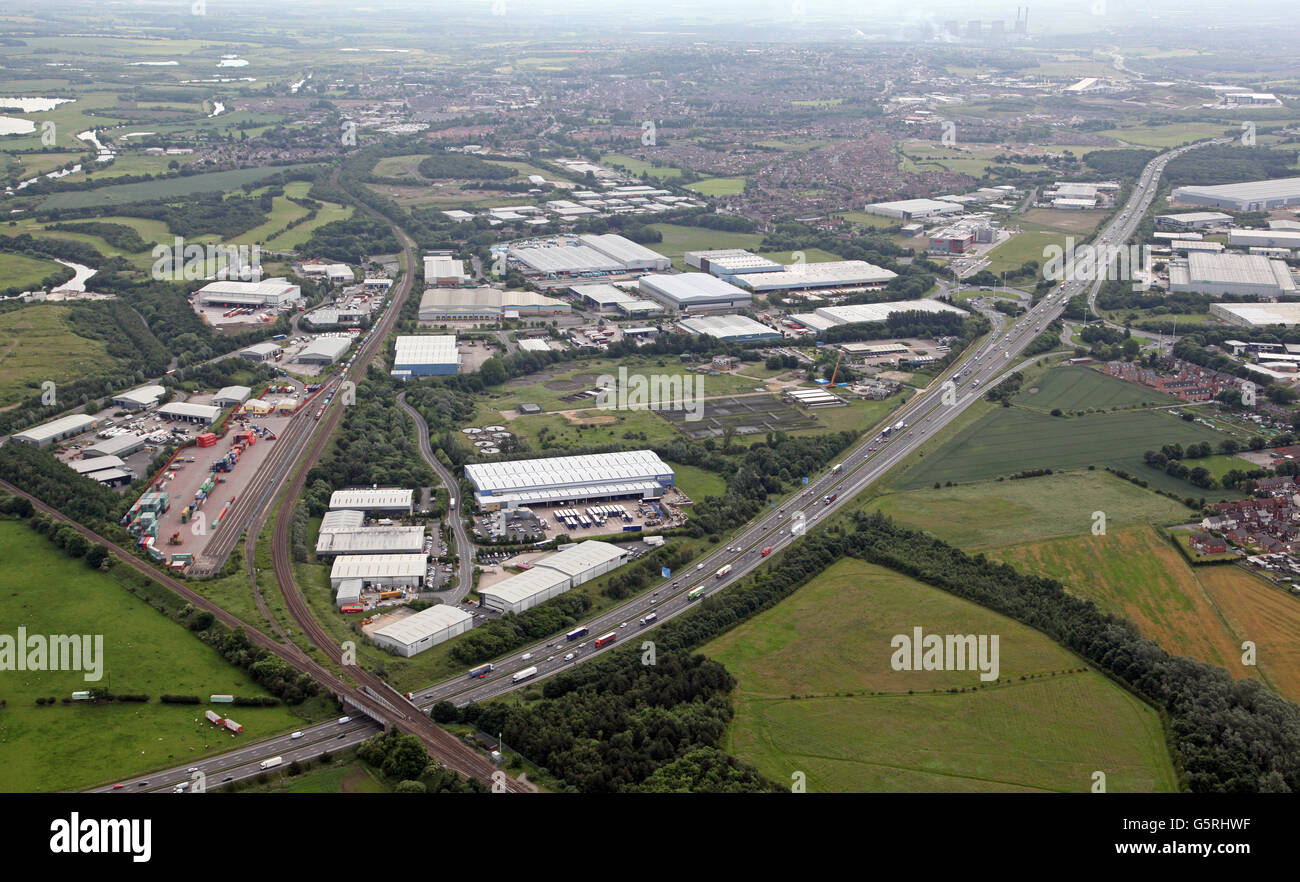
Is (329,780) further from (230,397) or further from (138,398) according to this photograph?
(138,398)

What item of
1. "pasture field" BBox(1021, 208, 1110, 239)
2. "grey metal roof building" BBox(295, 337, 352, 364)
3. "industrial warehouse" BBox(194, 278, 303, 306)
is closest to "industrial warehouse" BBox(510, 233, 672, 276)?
"industrial warehouse" BBox(194, 278, 303, 306)

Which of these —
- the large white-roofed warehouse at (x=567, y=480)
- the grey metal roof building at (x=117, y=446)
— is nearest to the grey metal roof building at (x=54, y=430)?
Result: the grey metal roof building at (x=117, y=446)

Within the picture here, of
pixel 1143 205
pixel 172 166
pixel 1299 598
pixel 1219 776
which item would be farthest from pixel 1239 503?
pixel 172 166

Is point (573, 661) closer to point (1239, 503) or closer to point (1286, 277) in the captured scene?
point (1239, 503)

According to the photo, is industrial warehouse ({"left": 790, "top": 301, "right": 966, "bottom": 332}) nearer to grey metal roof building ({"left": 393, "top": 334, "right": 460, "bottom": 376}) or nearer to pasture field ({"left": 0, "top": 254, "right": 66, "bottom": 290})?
grey metal roof building ({"left": 393, "top": 334, "right": 460, "bottom": 376})

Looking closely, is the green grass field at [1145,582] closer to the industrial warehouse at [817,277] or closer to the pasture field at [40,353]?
the industrial warehouse at [817,277]

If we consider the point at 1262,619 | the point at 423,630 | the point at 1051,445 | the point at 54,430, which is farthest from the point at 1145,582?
the point at 54,430
